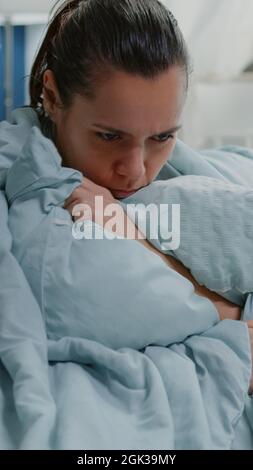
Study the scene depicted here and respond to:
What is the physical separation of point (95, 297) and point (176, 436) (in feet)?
0.65

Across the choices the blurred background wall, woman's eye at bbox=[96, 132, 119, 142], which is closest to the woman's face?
woman's eye at bbox=[96, 132, 119, 142]

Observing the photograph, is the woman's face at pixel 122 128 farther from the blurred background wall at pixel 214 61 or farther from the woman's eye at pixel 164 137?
the blurred background wall at pixel 214 61

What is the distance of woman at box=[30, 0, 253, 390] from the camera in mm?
987

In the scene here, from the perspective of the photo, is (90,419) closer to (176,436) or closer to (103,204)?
(176,436)

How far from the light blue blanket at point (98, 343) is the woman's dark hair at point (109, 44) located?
5.4 inches

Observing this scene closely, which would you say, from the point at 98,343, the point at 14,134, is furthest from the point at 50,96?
the point at 98,343

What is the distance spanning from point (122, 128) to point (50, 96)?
0.17 metres

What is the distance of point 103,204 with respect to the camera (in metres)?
0.98

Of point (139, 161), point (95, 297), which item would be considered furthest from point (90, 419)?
point (139, 161)

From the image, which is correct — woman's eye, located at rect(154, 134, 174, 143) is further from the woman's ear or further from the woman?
the woman's ear

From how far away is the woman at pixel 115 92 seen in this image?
3.24 ft

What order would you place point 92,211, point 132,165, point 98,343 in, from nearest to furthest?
point 98,343 → point 92,211 → point 132,165

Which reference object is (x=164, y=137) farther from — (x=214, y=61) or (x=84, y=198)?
(x=214, y=61)

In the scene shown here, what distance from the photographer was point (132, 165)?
105 centimetres
